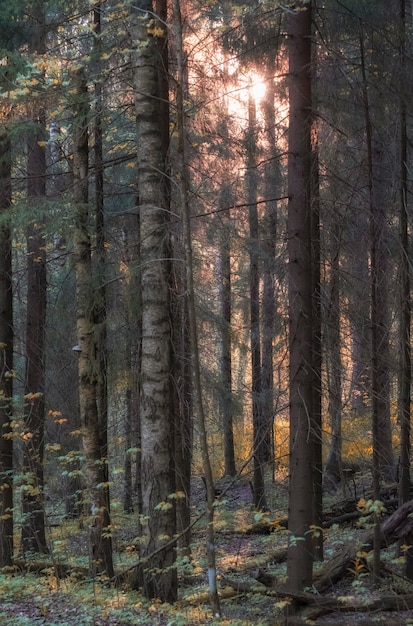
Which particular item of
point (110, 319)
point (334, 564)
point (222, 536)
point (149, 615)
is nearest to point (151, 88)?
point (110, 319)

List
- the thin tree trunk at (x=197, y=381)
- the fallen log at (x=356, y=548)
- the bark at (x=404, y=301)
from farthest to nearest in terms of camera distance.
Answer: the bark at (x=404, y=301) < the fallen log at (x=356, y=548) < the thin tree trunk at (x=197, y=381)

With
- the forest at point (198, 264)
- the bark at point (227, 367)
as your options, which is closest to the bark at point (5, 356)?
the forest at point (198, 264)

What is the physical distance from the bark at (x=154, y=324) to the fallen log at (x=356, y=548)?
6.54 ft

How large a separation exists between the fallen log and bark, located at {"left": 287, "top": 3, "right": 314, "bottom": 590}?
3.29 ft

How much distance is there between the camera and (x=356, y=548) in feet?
25.2

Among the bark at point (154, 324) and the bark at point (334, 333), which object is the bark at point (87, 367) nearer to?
the bark at point (154, 324)

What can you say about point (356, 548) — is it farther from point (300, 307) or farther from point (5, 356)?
point (5, 356)

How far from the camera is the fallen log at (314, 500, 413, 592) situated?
24.2 ft

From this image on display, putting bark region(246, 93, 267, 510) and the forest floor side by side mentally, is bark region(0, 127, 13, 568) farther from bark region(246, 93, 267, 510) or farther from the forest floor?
bark region(246, 93, 267, 510)

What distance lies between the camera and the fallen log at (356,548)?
7367 mm

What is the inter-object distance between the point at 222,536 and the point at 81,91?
31.0 ft

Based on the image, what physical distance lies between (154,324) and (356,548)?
4.06m

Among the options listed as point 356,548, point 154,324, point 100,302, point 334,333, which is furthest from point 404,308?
point 100,302

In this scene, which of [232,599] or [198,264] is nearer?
[232,599]
